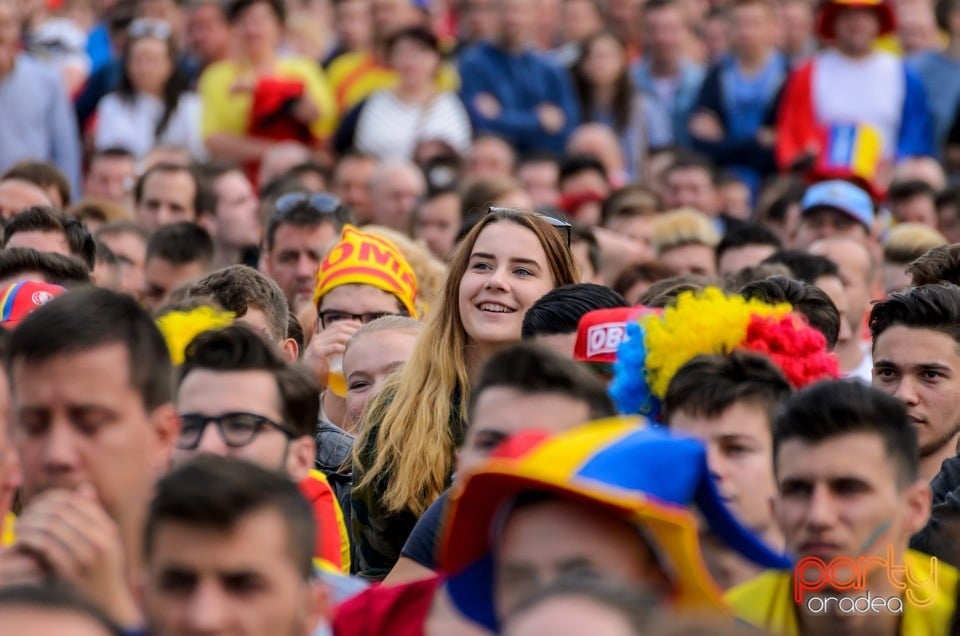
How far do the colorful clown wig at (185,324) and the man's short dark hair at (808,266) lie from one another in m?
3.16

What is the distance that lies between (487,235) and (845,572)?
297 cm

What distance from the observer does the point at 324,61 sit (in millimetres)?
15961

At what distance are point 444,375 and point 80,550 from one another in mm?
2875

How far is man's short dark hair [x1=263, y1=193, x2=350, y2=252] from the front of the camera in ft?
30.9

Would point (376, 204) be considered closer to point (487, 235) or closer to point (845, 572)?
point (487, 235)

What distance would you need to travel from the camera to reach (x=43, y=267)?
7.22 metres

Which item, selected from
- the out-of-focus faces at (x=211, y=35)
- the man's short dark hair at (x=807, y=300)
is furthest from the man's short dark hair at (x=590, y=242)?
the out-of-focus faces at (x=211, y=35)

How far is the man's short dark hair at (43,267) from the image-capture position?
7219 millimetres

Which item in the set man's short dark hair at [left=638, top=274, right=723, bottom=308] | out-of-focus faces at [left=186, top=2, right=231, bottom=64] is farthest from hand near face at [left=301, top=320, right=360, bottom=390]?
out-of-focus faces at [left=186, top=2, right=231, bottom=64]

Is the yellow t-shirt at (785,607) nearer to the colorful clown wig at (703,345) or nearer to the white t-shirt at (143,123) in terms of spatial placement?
the colorful clown wig at (703,345)

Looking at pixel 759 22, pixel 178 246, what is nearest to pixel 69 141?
pixel 178 246

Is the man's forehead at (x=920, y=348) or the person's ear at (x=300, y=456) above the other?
the man's forehead at (x=920, y=348)

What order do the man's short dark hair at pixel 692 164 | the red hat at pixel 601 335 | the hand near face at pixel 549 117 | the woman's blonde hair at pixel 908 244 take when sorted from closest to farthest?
the red hat at pixel 601 335
the woman's blonde hair at pixel 908 244
the man's short dark hair at pixel 692 164
the hand near face at pixel 549 117

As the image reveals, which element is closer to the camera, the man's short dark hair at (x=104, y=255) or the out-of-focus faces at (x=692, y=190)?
the man's short dark hair at (x=104, y=255)
